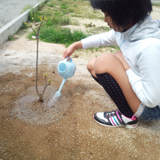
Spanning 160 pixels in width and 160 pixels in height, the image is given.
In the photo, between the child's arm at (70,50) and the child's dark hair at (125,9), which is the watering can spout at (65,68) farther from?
the child's dark hair at (125,9)

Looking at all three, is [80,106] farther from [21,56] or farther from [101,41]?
[21,56]

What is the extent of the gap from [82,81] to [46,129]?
849 millimetres

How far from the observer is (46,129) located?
1.36 meters

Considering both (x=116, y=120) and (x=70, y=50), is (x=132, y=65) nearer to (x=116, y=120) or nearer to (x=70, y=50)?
(x=116, y=120)

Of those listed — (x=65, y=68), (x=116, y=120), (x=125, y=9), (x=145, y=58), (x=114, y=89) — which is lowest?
(x=116, y=120)

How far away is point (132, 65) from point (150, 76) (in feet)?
0.71

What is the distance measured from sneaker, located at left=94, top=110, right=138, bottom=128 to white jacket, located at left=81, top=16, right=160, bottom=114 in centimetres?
24

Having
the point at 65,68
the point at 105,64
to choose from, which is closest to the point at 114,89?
the point at 105,64

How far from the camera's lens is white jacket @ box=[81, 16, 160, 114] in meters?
1.04

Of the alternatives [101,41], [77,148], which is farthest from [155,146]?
[101,41]

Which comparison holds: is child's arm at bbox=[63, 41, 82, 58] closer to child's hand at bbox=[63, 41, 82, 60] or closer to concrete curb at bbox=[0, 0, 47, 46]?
child's hand at bbox=[63, 41, 82, 60]

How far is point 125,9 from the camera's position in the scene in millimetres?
1034

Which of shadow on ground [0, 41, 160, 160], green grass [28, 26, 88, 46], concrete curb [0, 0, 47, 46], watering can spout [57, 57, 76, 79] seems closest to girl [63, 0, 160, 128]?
shadow on ground [0, 41, 160, 160]

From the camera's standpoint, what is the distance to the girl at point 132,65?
3.42 ft
